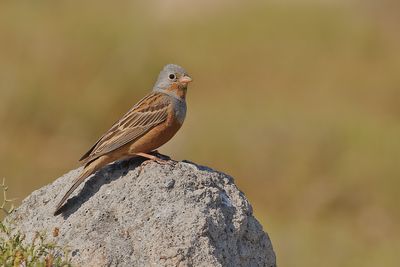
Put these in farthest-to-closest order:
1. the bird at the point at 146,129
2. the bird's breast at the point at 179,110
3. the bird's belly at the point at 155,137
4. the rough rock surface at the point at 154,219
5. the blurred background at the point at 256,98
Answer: the blurred background at the point at 256,98 → the bird's breast at the point at 179,110 → the bird's belly at the point at 155,137 → the bird at the point at 146,129 → the rough rock surface at the point at 154,219

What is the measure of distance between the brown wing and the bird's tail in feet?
0.19

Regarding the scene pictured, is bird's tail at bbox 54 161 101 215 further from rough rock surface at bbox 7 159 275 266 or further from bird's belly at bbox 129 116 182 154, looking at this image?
bird's belly at bbox 129 116 182 154

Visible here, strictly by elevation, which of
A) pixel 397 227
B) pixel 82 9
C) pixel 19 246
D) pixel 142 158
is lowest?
pixel 19 246

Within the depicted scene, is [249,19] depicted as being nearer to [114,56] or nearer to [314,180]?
[114,56]

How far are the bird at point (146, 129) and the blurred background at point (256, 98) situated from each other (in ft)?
16.5

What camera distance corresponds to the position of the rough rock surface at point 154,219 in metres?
7.57

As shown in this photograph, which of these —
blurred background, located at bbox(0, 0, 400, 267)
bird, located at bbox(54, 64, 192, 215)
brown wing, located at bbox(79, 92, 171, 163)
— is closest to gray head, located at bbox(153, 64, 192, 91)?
bird, located at bbox(54, 64, 192, 215)

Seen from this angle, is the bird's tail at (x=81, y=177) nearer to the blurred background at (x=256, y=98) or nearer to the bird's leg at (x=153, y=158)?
the bird's leg at (x=153, y=158)

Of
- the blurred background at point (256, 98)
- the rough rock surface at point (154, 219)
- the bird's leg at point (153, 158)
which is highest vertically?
the blurred background at point (256, 98)

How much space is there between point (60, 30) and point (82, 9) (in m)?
1.98

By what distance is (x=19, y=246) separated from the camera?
24.3 feet

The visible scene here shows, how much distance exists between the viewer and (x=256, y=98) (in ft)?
70.3

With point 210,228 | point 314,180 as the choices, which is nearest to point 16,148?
point 314,180

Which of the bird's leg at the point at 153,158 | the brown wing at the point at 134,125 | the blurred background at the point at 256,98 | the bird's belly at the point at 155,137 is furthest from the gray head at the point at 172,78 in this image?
the blurred background at the point at 256,98
